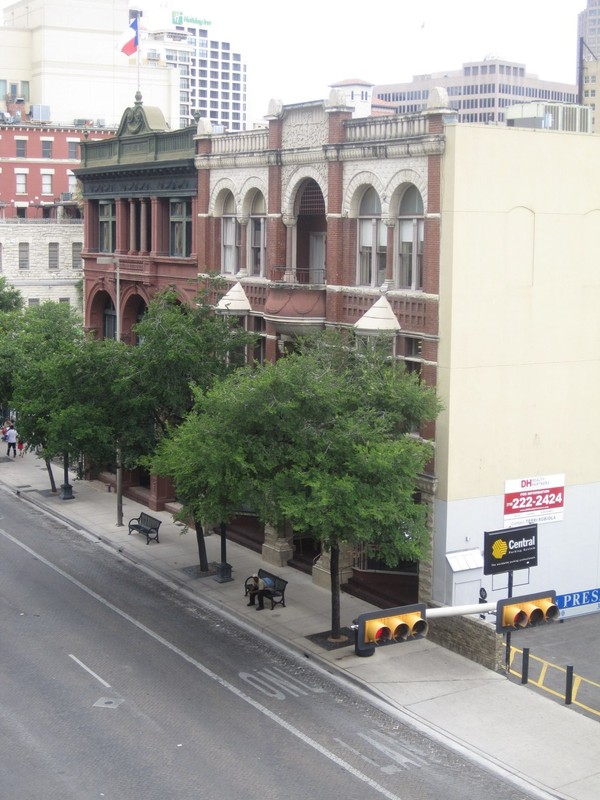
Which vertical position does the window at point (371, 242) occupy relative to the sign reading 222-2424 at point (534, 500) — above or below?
above

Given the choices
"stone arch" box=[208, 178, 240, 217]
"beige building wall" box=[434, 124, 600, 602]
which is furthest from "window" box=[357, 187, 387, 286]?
"stone arch" box=[208, 178, 240, 217]

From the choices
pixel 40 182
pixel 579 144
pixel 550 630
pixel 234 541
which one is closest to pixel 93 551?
pixel 234 541

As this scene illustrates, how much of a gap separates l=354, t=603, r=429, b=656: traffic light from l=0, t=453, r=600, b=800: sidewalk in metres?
6.97

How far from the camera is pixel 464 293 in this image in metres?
30.4

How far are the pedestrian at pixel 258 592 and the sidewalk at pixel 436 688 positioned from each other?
32 centimetres

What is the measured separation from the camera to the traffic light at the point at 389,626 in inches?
659

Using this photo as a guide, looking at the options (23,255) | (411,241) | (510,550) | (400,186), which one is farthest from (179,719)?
(23,255)

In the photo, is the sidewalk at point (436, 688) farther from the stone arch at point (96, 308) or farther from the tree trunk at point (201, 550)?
the stone arch at point (96, 308)

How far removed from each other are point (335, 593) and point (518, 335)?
345 inches

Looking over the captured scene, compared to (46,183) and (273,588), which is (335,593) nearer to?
(273,588)

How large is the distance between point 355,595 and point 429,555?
12.6 ft

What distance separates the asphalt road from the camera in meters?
21.8

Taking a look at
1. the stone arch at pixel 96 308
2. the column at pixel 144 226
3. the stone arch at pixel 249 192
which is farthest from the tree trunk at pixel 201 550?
the stone arch at pixel 96 308

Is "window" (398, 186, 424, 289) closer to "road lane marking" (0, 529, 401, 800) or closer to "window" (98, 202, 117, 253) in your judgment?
"road lane marking" (0, 529, 401, 800)
